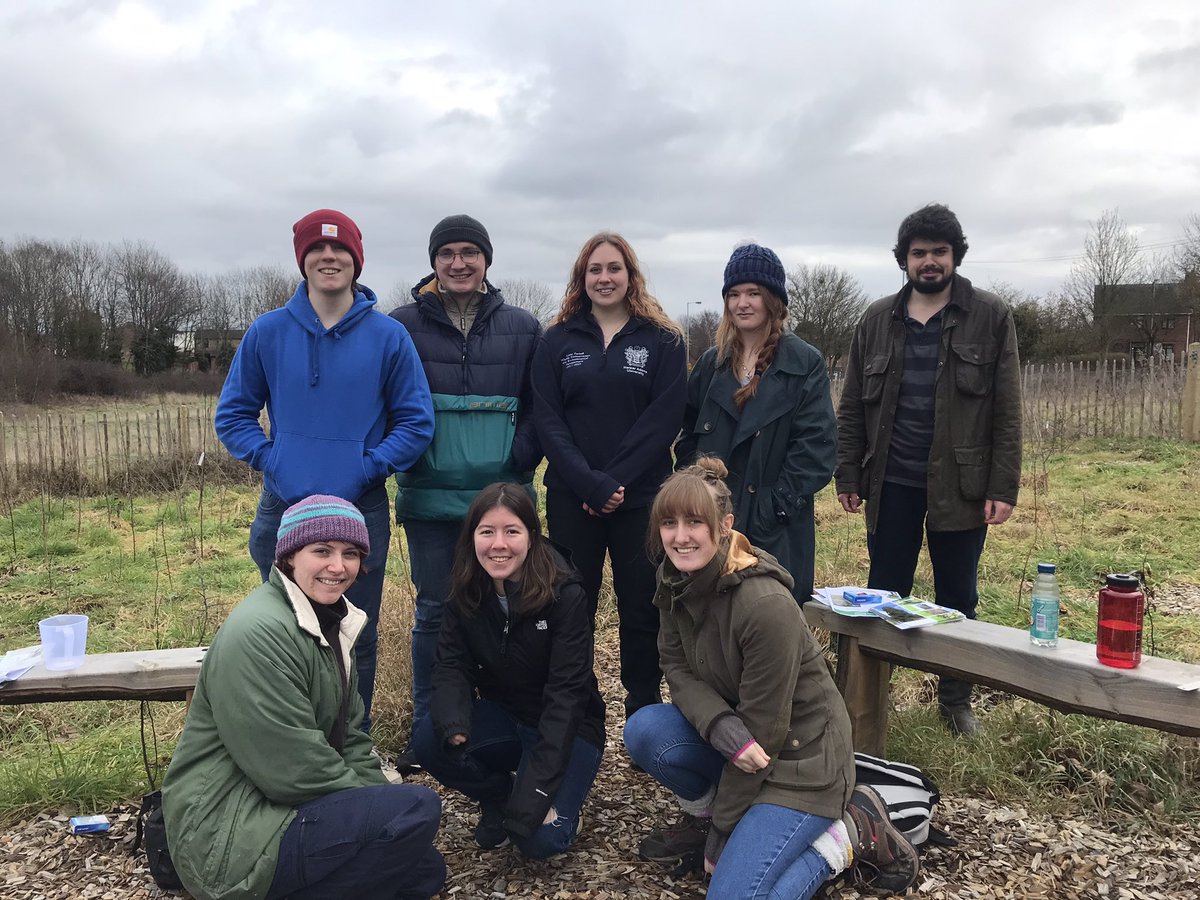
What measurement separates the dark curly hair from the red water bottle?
5.12 ft

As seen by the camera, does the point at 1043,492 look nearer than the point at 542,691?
No

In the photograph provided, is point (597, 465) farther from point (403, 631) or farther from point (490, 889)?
point (403, 631)

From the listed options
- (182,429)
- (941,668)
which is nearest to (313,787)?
(941,668)

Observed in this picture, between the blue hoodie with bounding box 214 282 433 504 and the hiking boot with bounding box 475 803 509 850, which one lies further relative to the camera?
the blue hoodie with bounding box 214 282 433 504

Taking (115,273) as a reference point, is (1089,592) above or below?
below

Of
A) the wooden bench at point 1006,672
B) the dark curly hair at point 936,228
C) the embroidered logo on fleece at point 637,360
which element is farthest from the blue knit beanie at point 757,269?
the wooden bench at point 1006,672

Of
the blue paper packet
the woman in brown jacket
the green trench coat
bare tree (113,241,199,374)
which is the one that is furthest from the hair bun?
bare tree (113,241,199,374)

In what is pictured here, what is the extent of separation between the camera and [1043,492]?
942cm

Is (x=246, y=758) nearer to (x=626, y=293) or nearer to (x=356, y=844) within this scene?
(x=356, y=844)

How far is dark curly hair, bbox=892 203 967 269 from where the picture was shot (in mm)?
3469

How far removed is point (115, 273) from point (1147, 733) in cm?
4839

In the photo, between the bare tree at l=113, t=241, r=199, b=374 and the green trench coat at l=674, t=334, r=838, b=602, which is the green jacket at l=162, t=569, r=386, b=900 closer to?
the green trench coat at l=674, t=334, r=838, b=602

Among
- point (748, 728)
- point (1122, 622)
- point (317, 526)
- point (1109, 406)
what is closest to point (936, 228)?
point (1122, 622)

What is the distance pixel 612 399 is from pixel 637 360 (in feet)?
0.61
